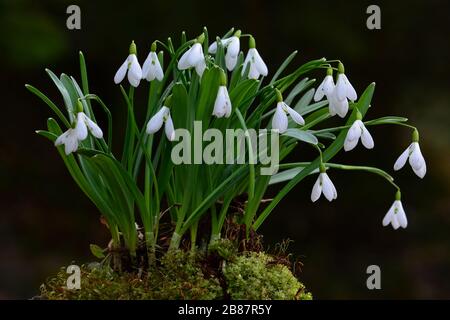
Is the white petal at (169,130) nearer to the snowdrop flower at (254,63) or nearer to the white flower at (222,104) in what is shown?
the white flower at (222,104)

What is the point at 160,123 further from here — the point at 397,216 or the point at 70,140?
the point at 397,216

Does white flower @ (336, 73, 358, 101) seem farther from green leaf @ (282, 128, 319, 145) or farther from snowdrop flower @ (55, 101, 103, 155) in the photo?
snowdrop flower @ (55, 101, 103, 155)

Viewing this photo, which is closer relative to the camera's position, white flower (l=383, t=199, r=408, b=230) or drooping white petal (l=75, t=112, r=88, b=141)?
drooping white petal (l=75, t=112, r=88, b=141)

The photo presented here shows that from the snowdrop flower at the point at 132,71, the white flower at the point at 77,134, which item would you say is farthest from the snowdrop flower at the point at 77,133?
the snowdrop flower at the point at 132,71

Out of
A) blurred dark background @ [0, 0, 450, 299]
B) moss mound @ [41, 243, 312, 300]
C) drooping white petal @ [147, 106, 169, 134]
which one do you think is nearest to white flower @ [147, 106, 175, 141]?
drooping white petal @ [147, 106, 169, 134]

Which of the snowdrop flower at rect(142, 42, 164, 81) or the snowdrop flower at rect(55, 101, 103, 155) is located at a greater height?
the snowdrop flower at rect(142, 42, 164, 81)
